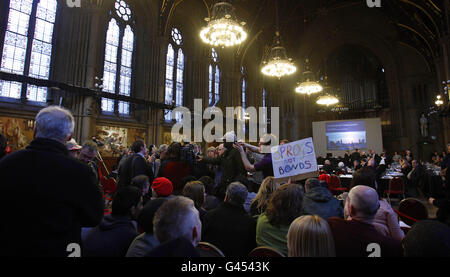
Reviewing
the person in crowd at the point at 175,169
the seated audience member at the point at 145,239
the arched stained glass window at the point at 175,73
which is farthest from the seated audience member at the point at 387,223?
the arched stained glass window at the point at 175,73

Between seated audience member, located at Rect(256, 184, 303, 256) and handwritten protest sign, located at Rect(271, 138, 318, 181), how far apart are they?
1109 millimetres

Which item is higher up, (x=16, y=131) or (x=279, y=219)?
(x=16, y=131)

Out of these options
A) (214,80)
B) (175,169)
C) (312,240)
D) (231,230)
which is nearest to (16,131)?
(175,169)

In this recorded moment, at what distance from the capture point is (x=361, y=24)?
2077 cm

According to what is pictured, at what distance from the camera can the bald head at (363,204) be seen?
72.4 inches

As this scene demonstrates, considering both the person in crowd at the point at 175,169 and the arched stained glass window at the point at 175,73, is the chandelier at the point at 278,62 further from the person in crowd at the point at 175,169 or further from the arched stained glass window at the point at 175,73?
the arched stained glass window at the point at 175,73

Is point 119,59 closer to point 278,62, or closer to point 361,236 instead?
point 278,62

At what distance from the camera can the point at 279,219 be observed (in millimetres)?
1911

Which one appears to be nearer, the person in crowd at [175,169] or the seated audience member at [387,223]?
the seated audience member at [387,223]

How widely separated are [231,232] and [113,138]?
11.1m

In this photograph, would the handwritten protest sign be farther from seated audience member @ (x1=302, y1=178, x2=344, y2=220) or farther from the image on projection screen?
the image on projection screen

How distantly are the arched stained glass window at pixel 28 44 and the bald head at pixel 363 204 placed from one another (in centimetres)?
1181
